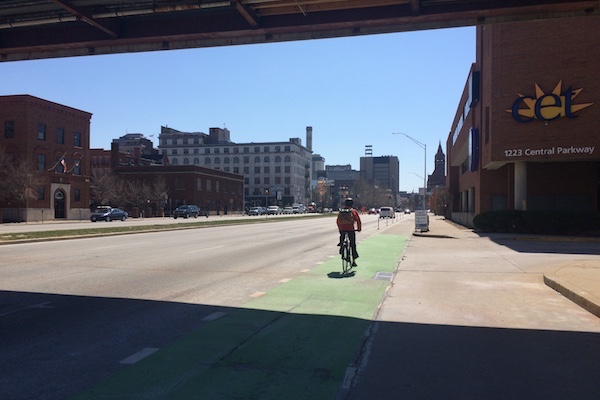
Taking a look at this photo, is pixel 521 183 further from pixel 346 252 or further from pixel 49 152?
pixel 49 152

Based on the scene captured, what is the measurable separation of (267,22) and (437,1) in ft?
11.5

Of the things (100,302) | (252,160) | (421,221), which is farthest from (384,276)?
(252,160)

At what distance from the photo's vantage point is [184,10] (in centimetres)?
1022

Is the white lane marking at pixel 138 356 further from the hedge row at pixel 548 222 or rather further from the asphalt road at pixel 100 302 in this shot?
the hedge row at pixel 548 222

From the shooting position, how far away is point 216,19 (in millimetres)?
10711

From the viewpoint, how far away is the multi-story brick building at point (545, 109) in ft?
87.8

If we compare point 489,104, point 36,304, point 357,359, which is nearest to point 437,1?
point 357,359

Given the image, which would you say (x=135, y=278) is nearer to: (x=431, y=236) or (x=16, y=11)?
(x=16, y=11)

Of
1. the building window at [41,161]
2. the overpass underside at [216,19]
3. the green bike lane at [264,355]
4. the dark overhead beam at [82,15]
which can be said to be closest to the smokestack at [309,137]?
the building window at [41,161]

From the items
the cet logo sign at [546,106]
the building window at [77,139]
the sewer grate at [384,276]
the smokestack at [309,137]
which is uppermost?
the smokestack at [309,137]

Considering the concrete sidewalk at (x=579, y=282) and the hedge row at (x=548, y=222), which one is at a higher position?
the hedge row at (x=548, y=222)

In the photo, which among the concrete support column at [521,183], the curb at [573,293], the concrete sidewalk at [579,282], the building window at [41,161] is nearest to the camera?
the curb at [573,293]

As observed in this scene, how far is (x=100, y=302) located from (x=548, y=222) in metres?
24.9

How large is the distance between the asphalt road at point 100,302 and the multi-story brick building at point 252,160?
121 metres
